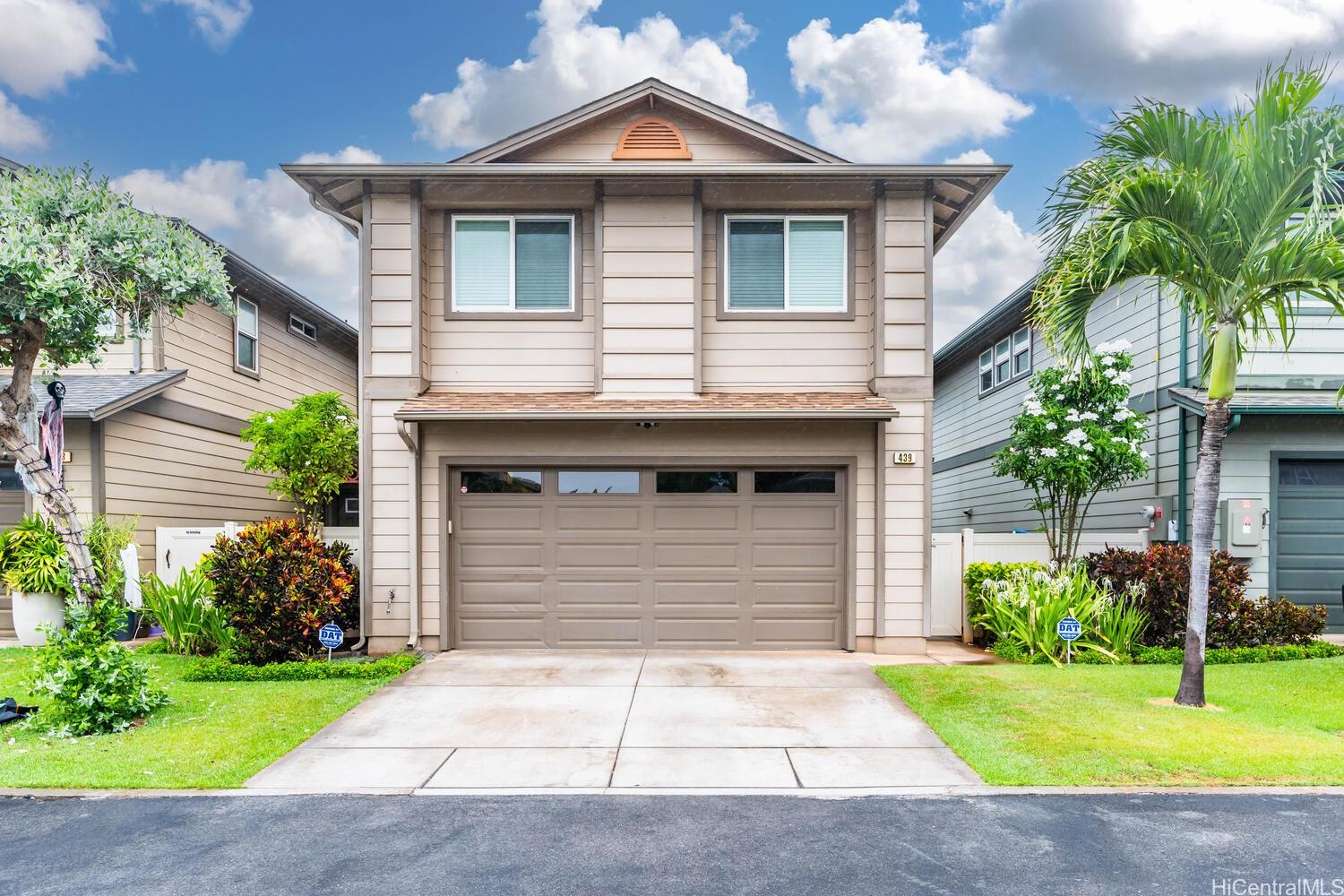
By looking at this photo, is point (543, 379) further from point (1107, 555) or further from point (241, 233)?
point (241, 233)

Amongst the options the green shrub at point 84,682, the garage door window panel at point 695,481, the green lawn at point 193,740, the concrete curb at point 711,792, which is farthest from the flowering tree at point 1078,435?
the green shrub at point 84,682

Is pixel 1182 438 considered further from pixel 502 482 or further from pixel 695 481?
pixel 502 482

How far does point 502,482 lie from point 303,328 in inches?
347

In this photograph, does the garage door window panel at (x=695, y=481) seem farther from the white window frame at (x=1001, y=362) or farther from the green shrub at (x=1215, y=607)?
the white window frame at (x=1001, y=362)

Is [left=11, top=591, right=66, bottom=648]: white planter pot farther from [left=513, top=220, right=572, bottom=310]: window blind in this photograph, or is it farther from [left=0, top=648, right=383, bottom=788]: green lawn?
[left=513, top=220, right=572, bottom=310]: window blind

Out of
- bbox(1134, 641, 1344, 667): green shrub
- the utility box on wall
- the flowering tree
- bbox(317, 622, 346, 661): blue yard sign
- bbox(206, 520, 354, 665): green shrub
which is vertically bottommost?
bbox(1134, 641, 1344, 667): green shrub

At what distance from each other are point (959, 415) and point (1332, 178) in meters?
13.2

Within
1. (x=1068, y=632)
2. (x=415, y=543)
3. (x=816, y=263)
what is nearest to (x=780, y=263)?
(x=816, y=263)

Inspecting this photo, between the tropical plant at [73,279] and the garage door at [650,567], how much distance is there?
12.8 ft

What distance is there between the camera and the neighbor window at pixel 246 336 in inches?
555

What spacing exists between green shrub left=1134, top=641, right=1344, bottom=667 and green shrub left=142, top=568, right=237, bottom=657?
420 inches

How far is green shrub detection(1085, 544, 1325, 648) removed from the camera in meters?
9.35

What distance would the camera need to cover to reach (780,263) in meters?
10.2

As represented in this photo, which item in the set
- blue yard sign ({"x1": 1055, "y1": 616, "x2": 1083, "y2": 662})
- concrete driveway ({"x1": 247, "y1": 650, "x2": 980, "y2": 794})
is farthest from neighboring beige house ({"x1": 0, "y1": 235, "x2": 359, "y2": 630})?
blue yard sign ({"x1": 1055, "y1": 616, "x2": 1083, "y2": 662})
